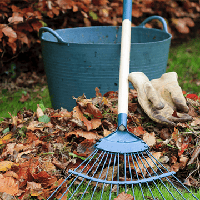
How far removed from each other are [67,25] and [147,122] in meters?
2.44

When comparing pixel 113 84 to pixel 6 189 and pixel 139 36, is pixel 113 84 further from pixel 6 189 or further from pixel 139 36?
pixel 6 189

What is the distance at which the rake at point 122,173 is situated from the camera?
52.4 inches

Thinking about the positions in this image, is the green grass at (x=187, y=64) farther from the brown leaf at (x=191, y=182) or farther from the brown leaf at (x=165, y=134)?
the brown leaf at (x=191, y=182)

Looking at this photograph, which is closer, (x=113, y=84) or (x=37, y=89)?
(x=113, y=84)

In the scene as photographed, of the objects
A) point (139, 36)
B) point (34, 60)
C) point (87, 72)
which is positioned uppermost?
point (139, 36)

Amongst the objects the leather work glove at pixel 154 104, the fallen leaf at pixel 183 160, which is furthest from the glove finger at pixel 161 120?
the fallen leaf at pixel 183 160

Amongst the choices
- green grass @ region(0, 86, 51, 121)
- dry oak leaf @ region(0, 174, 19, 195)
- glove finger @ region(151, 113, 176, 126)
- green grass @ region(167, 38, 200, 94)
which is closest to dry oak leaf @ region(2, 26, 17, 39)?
green grass @ region(0, 86, 51, 121)

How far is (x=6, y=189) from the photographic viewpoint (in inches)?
54.8

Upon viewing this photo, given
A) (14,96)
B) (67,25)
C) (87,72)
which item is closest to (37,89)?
(14,96)

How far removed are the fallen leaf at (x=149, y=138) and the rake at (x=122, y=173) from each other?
8 cm

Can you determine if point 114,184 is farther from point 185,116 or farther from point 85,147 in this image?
point 185,116

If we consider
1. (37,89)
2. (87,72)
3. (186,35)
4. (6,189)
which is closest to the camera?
(6,189)

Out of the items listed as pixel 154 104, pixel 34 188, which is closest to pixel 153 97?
pixel 154 104

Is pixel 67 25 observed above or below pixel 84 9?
below
